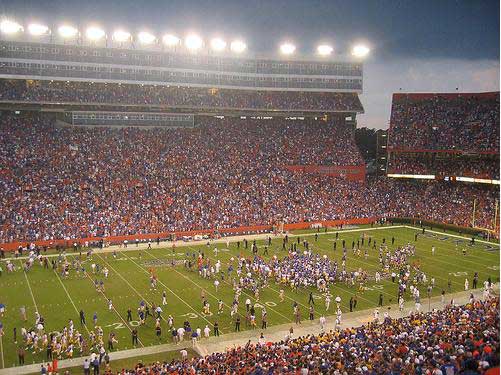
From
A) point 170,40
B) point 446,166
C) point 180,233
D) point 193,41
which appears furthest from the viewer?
point 446,166

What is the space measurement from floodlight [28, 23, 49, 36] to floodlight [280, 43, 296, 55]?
26.3m

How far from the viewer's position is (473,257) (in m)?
35.4

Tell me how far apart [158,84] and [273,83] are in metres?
13.9

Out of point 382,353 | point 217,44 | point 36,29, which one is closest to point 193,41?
point 217,44

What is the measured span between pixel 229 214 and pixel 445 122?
29716 mm

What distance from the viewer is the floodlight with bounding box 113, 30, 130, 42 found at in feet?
172

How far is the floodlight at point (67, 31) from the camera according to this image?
1970 inches

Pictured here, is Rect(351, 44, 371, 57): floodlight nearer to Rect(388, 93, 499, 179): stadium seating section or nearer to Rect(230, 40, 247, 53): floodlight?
Rect(388, 93, 499, 179): stadium seating section

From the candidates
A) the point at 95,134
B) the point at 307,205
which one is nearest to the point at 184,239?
the point at 307,205

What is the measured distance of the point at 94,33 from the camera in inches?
2025

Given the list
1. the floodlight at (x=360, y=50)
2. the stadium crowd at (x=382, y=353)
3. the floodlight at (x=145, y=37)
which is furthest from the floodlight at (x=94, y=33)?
the stadium crowd at (x=382, y=353)

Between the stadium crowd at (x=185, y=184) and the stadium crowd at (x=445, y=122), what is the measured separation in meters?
4.82

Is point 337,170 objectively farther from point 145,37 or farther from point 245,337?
point 245,337

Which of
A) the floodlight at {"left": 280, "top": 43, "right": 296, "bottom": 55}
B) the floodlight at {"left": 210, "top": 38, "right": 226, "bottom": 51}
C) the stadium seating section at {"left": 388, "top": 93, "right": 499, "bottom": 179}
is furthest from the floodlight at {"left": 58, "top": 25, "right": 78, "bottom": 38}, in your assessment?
the stadium seating section at {"left": 388, "top": 93, "right": 499, "bottom": 179}
